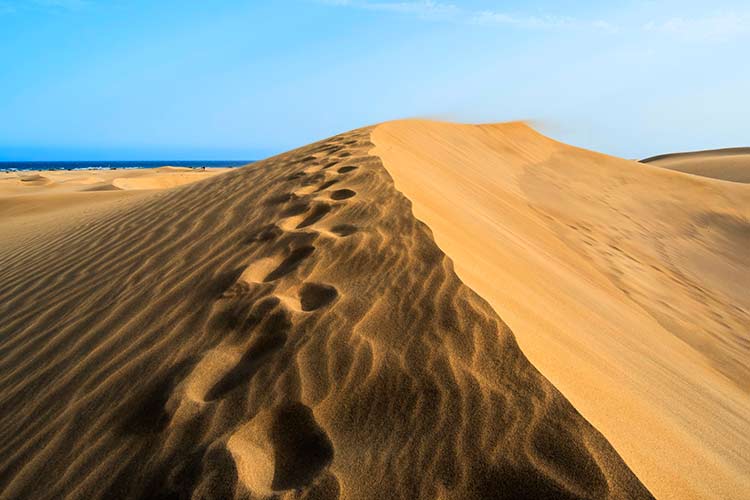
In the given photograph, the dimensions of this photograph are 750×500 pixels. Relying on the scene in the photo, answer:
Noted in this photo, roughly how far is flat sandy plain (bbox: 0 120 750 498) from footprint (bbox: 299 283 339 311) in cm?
2

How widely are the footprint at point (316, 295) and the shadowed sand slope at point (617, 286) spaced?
70 cm

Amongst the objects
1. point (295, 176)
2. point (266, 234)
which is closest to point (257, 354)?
point (266, 234)

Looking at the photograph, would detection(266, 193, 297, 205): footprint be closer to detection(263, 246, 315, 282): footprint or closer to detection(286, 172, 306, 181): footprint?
detection(286, 172, 306, 181): footprint

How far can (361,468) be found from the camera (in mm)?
1522

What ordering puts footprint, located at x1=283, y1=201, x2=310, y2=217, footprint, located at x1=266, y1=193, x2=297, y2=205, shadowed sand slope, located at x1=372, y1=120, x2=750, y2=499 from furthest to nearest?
footprint, located at x1=266, y1=193, x2=297, y2=205 → footprint, located at x1=283, y1=201, x2=310, y2=217 → shadowed sand slope, located at x1=372, y1=120, x2=750, y2=499

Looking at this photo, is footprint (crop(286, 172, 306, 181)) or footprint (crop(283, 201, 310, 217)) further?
footprint (crop(286, 172, 306, 181))

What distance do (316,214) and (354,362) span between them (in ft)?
5.85

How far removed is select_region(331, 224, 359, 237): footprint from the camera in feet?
9.96

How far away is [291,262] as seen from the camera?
9.29 feet

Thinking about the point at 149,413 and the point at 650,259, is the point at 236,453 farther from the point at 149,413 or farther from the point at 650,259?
the point at 650,259

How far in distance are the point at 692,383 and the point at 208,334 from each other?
268cm

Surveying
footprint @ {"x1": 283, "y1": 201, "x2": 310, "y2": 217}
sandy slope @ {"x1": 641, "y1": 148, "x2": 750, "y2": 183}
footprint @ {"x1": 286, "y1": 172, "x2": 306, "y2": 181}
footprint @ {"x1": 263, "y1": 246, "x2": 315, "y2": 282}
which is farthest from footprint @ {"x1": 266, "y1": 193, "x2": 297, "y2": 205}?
sandy slope @ {"x1": 641, "y1": 148, "x2": 750, "y2": 183}

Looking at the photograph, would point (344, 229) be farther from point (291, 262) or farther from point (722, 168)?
point (722, 168)

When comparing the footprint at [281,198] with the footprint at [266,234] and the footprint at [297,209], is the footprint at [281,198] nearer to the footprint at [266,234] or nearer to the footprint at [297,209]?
the footprint at [297,209]
